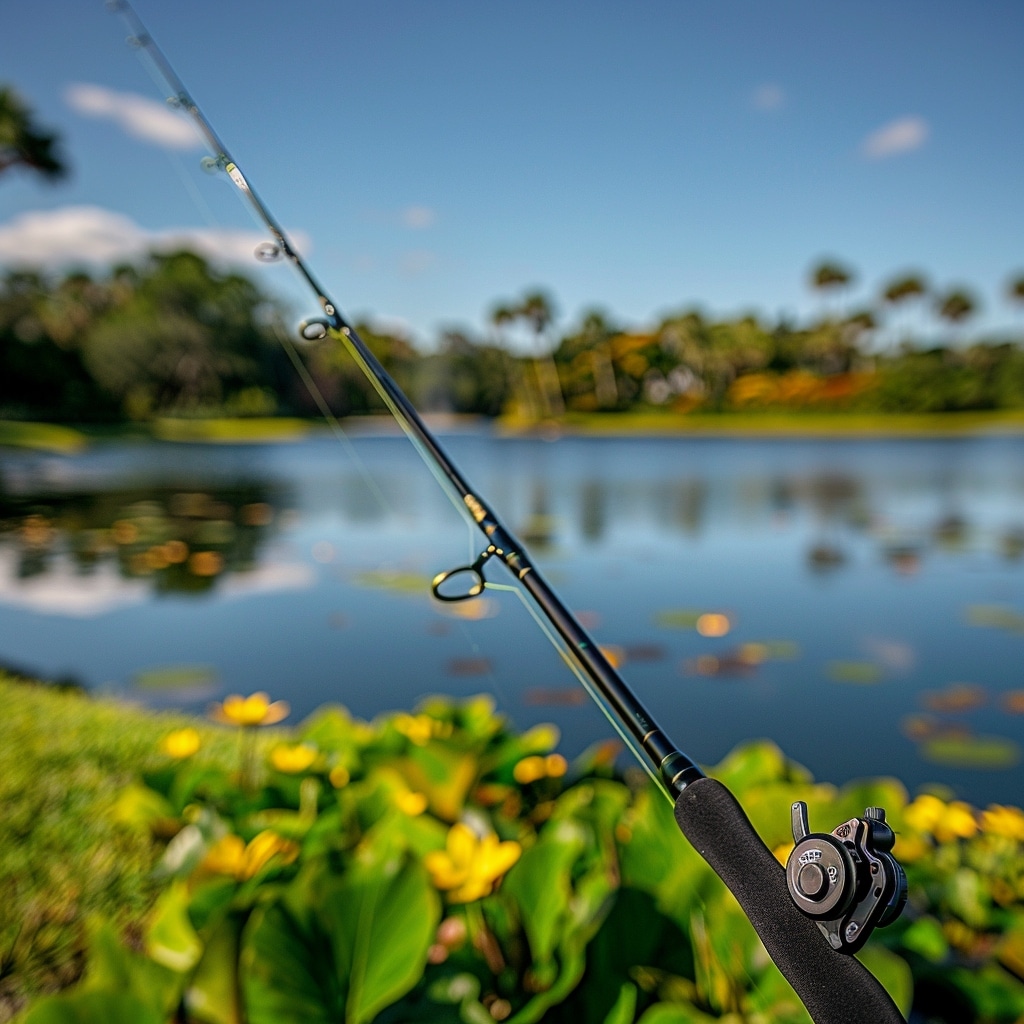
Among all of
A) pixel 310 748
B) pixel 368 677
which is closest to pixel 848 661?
pixel 368 677

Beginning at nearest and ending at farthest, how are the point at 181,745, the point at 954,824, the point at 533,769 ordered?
the point at 954,824, the point at 181,745, the point at 533,769

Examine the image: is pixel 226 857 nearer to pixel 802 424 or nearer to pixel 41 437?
pixel 41 437

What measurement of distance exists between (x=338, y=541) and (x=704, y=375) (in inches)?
1450

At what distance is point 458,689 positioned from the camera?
3.26 metres

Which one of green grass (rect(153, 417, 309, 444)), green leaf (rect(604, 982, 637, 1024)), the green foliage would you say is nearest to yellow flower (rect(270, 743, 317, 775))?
the green foliage

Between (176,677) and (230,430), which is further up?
(176,677)

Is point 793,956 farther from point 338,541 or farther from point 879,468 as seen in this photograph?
point 879,468

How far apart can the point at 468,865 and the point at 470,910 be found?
0.20ft

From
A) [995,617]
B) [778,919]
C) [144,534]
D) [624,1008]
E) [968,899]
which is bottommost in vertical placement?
[995,617]

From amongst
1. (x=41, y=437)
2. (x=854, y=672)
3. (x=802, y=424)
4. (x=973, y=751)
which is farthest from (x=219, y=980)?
(x=802, y=424)

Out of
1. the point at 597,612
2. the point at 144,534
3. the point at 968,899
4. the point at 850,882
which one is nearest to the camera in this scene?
the point at 850,882

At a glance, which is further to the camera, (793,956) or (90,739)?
(90,739)

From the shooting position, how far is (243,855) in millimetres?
1271

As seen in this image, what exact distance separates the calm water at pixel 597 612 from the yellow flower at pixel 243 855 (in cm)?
47
